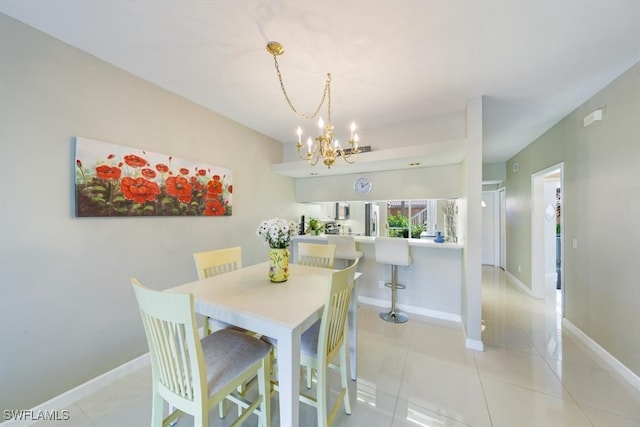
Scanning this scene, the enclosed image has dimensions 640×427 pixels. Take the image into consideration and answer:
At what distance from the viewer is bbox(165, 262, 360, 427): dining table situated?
1143 mm

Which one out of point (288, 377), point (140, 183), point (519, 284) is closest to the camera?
point (288, 377)

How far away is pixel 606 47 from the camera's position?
1.72 m

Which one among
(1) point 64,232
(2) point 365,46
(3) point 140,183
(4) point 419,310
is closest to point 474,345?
(4) point 419,310

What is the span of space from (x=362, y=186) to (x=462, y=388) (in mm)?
2700

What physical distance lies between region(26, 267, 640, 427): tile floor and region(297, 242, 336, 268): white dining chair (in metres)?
0.96

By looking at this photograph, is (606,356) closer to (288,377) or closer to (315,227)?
(288,377)

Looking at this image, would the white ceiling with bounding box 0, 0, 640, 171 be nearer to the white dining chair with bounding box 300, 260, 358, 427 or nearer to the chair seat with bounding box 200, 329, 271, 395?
the white dining chair with bounding box 300, 260, 358, 427

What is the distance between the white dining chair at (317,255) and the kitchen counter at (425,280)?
1.12m

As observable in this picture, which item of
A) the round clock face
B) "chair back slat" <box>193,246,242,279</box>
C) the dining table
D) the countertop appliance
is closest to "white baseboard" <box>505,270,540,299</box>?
the round clock face

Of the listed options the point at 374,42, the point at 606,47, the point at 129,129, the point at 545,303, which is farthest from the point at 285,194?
the point at 545,303

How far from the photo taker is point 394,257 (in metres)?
3.00

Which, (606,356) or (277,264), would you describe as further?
(606,356)

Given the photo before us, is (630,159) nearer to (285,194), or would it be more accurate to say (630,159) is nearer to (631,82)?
(631,82)

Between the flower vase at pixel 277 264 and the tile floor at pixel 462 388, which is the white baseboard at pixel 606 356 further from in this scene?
the flower vase at pixel 277 264
